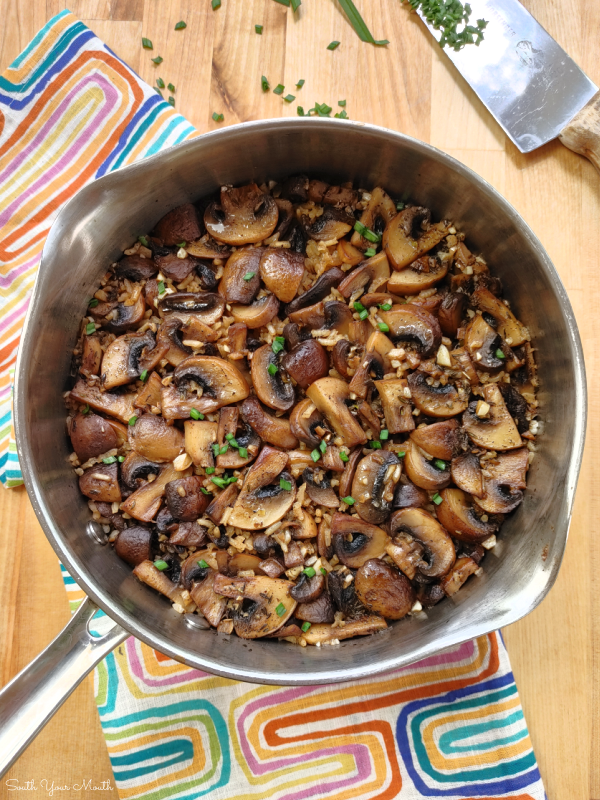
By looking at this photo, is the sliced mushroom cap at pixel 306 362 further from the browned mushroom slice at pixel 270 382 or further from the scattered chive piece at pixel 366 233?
the scattered chive piece at pixel 366 233

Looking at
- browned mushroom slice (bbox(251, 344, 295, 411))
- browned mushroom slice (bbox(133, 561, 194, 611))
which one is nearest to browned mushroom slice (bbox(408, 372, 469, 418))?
browned mushroom slice (bbox(251, 344, 295, 411))

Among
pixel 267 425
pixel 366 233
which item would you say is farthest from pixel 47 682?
pixel 366 233

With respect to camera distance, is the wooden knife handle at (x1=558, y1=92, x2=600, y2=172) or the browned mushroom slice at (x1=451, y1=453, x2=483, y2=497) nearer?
the browned mushroom slice at (x1=451, y1=453, x2=483, y2=497)

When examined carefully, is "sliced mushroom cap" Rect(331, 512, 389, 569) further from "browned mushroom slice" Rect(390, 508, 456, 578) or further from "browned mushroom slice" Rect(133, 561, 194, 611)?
"browned mushroom slice" Rect(133, 561, 194, 611)

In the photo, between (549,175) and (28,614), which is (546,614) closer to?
(549,175)

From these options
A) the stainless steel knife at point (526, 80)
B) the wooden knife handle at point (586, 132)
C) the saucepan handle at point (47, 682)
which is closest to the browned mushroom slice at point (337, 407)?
the saucepan handle at point (47, 682)
